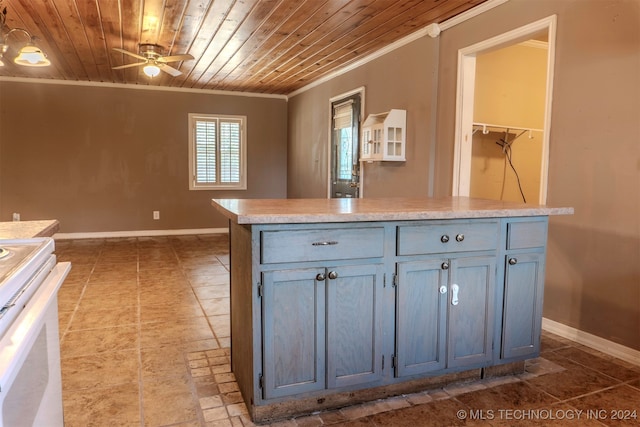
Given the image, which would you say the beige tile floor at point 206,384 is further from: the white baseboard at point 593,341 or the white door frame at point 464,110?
the white door frame at point 464,110

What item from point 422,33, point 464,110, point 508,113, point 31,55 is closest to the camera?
point 31,55

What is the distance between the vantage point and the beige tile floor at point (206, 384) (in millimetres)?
1970

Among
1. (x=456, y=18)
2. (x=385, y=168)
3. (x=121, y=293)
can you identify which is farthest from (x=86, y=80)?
(x=456, y=18)

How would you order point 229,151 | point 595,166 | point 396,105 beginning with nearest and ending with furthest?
point 595,166
point 396,105
point 229,151

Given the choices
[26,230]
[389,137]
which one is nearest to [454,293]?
[26,230]

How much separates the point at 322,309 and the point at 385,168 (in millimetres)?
2958

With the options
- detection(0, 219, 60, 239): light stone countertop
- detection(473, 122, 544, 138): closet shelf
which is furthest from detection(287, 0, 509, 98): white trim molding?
detection(0, 219, 60, 239): light stone countertop

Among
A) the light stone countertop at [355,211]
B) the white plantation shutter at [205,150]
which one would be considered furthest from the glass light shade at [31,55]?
the white plantation shutter at [205,150]

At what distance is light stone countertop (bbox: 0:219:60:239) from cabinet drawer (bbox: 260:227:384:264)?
80 cm

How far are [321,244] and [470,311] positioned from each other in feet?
2.92

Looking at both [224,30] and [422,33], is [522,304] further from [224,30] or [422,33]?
[224,30]

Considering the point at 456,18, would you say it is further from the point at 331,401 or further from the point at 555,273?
the point at 331,401

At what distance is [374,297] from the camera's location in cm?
203

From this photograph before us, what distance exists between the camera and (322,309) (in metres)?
1.94
